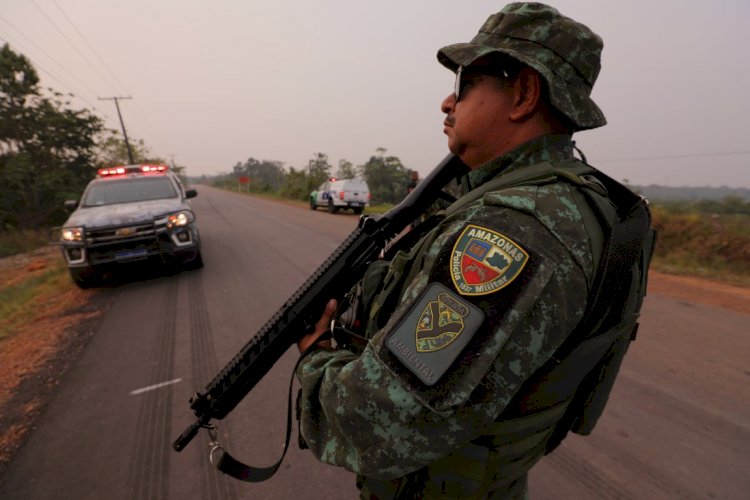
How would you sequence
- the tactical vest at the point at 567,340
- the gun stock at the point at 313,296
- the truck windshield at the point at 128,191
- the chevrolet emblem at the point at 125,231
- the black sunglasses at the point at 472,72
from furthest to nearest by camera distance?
the truck windshield at the point at 128,191 < the chevrolet emblem at the point at 125,231 < the gun stock at the point at 313,296 < the black sunglasses at the point at 472,72 < the tactical vest at the point at 567,340

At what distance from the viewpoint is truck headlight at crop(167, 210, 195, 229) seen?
17.9 feet

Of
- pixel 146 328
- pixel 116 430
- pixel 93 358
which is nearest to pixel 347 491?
pixel 116 430

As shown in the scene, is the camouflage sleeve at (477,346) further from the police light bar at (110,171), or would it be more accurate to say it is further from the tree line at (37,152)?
the tree line at (37,152)

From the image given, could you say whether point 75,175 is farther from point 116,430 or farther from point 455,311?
point 455,311

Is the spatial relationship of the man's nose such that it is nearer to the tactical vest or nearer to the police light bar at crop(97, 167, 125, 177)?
the tactical vest

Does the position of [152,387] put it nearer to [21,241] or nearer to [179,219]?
[179,219]

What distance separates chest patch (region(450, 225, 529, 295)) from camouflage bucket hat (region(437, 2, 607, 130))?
42cm

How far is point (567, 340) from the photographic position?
0.82 meters

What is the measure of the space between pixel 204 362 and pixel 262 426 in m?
1.11

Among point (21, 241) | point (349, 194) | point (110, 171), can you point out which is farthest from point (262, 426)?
point (349, 194)

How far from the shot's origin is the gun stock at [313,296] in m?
1.32

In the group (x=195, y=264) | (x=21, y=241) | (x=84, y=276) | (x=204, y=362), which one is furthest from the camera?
(x=21, y=241)

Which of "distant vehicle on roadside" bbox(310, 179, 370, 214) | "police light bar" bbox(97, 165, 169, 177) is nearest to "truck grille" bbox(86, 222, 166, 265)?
"police light bar" bbox(97, 165, 169, 177)

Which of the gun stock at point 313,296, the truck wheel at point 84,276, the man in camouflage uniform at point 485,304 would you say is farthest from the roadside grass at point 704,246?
the truck wheel at point 84,276
